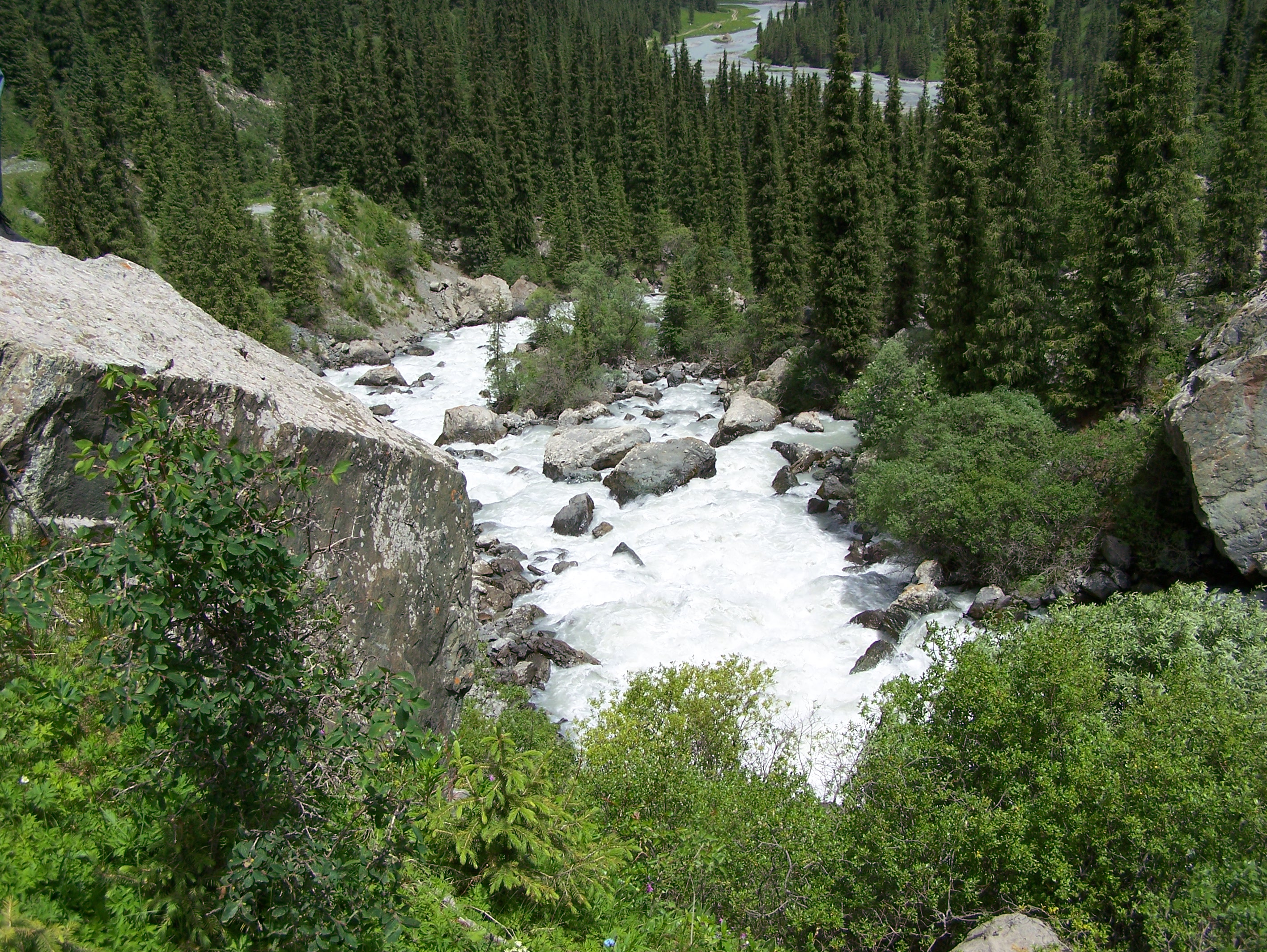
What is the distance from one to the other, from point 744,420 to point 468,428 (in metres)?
9.76

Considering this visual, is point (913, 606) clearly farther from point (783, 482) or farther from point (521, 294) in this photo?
point (521, 294)

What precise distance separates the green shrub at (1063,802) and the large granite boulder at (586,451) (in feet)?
52.3

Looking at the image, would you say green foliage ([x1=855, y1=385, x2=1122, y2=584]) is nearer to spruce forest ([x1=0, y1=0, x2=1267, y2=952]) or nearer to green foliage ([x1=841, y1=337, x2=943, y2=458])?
spruce forest ([x1=0, y1=0, x2=1267, y2=952])

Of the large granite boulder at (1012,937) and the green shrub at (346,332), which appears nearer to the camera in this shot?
the large granite boulder at (1012,937)

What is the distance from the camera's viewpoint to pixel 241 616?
341 cm

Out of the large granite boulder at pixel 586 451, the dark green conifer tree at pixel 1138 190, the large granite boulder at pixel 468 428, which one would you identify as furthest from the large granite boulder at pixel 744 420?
the dark green conifer tree at pixel 1138 190

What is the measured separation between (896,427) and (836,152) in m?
12.8

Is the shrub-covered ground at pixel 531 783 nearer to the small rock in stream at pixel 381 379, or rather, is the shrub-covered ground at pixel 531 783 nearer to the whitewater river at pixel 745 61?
the small rock in stream at pixel 381 379

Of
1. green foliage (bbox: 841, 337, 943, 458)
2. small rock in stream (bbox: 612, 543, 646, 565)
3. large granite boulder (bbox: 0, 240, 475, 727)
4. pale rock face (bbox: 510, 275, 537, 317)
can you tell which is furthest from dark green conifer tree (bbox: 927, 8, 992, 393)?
pale rock face (bbox: 510, 275, 537, 317)

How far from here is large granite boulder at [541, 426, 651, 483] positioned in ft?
78.4

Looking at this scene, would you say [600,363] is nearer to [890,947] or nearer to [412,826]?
[890,947]

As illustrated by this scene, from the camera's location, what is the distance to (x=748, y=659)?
1119 cm

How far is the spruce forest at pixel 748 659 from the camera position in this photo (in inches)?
138

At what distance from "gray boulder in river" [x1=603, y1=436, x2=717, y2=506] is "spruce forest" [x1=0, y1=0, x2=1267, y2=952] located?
2.36 ft
